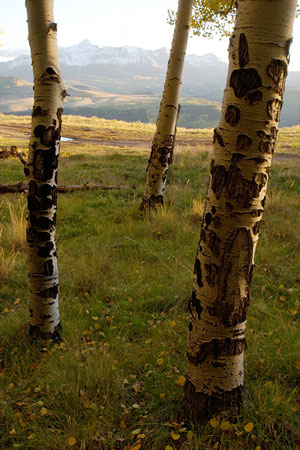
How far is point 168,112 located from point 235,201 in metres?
4.79

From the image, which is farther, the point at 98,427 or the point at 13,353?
the point at 13,353

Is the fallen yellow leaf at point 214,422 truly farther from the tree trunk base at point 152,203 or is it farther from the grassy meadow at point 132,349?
the tree trunk base at point 152,203

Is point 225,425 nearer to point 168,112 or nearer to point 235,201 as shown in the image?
point 235,201

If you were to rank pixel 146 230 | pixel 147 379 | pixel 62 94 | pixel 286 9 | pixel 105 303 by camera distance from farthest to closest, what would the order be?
pixel 146 230 < pixel 105 303 < pixel 62 94 < pixel 147 379 < pixel 286 9

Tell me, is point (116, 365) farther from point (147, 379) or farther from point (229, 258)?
point (229, 258)

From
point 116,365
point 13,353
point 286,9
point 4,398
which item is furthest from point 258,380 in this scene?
point 286,9

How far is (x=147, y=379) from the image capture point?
8.20ft

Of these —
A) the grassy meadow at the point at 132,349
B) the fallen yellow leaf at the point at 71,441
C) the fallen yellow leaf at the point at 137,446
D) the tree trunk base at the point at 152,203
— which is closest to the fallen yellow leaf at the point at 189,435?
the grassy meadow at the point at 132,349

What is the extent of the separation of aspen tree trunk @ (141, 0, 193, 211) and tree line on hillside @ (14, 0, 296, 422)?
3689 millimetres

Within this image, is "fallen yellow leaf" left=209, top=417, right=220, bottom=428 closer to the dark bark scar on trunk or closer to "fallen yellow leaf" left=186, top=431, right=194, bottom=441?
"fallen yellow leaf" left=186, top=431, right=194, bottom=441

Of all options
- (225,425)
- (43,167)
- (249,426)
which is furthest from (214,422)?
(43,167)

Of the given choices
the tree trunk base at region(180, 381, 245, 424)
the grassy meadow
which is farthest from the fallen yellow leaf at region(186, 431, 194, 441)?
the tree trunk base at region(180, 381, 245, 424)

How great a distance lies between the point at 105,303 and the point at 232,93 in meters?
2.72

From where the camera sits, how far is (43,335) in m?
2.96
